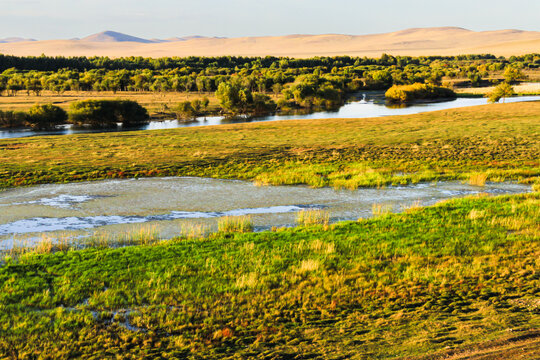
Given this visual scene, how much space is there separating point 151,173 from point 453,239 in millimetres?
22033

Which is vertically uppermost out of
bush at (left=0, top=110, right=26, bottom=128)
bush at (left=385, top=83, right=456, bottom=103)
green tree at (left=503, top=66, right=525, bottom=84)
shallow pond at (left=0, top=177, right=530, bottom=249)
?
green tree at (left=503, top=66, right=525, bottom=84)

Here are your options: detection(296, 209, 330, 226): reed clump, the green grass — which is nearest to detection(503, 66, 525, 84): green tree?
detection(296, 209, 330, 226): reed clump

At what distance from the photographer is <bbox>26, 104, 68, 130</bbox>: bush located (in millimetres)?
69500

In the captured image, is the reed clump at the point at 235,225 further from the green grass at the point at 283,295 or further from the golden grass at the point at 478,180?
the golden grass at the point at 478,180

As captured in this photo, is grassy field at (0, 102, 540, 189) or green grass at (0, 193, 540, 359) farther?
grassy field at (0, 102, 540, 189)

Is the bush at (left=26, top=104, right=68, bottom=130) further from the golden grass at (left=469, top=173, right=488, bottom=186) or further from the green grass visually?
the golden grass at (left=469, top=173, right=488, bottom=186)

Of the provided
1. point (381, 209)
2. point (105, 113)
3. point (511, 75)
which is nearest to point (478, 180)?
point (381, 209)

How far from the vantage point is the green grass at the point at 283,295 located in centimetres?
981

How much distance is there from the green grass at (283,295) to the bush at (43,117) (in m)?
62.0

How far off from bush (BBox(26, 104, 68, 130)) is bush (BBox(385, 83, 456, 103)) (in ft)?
232

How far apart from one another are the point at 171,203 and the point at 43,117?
181 feet

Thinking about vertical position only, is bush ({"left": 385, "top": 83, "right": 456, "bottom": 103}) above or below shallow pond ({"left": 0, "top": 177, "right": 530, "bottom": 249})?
above

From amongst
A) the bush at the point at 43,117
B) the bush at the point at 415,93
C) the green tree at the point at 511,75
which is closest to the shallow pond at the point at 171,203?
the bush at the point at 43,117

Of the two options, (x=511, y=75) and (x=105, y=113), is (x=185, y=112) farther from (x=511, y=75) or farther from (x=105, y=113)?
(x=511, y=75)
